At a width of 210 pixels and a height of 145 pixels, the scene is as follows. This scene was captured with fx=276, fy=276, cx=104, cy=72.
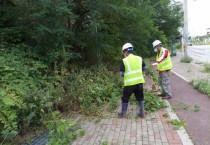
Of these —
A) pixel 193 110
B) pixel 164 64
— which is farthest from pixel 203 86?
pixel 193 110

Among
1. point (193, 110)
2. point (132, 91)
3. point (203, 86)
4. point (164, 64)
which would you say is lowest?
point (193, 110)

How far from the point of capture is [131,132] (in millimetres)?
5840

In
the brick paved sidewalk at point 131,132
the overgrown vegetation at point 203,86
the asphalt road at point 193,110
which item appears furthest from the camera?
the overgrown vegetation at point 203,86

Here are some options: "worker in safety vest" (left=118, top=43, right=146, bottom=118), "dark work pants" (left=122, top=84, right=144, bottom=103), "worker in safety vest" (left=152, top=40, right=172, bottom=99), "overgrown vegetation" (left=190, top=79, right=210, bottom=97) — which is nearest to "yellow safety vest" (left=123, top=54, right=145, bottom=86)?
"worker in safety vest" (left=118, top=43, right=146, bottom=118)

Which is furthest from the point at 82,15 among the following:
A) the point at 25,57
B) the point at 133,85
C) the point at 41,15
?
the point at 133,85

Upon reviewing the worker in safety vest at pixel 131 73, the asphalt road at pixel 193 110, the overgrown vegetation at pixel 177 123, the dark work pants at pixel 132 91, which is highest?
the worker in safety vest at pixel 131 73

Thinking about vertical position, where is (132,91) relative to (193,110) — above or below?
above

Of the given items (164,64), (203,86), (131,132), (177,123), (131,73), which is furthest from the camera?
(203,86)

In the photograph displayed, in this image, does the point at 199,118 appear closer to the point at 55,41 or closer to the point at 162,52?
the point at 162,52

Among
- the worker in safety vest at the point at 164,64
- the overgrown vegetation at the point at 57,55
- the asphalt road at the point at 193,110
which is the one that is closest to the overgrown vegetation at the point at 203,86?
the asphalt road at the point at 193,110

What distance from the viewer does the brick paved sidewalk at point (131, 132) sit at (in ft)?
17.5

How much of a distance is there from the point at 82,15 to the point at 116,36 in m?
2.03

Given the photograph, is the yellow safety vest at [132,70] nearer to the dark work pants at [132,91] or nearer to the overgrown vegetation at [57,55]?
the dark work pants at [132,91]

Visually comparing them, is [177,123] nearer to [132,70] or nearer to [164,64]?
[132,70]
